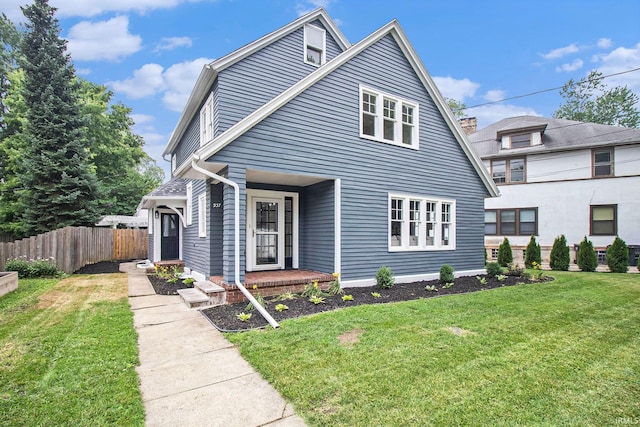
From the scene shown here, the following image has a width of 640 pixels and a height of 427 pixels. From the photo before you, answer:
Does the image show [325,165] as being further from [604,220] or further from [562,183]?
[604,220]

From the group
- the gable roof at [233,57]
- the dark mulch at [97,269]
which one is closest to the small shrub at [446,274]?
the gable roof at [233,57]

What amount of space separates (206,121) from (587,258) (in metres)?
15.5

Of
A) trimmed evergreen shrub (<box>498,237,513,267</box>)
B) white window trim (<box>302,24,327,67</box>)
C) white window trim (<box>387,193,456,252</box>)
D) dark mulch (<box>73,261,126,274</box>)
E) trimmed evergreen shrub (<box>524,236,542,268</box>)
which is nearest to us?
white window trim (<box>387,193,456,252</box>)

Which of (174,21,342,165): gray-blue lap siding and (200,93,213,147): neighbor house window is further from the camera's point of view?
(200,93,213,147): neighbor house window

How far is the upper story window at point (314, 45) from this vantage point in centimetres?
1017

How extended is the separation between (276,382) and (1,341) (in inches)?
155

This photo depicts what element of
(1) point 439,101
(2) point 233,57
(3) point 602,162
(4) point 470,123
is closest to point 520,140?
(3) point 602,162

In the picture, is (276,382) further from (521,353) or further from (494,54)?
(494,54)

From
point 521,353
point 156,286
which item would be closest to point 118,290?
point 156,286

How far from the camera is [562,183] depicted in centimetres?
1661

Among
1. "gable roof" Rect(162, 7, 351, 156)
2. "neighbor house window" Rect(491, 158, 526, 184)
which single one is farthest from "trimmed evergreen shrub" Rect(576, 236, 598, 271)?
"gable roof" Rect(162, 7, 351, 156)

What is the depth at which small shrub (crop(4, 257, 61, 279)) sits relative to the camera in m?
9.31

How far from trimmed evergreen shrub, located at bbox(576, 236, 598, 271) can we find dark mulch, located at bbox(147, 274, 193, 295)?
603 inches

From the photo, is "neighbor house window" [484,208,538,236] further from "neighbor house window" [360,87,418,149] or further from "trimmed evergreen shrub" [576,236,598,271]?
"neighbor house window" [360,87,418,149]
